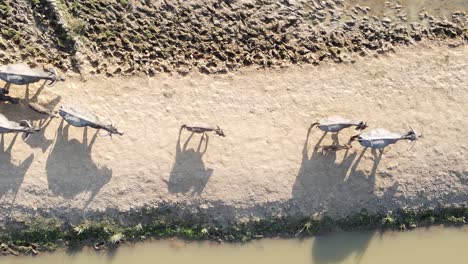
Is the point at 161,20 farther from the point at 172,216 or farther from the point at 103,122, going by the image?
the point at 172,216

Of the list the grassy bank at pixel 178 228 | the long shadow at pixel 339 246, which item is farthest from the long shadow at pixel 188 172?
the long shadow at pixel 339 246

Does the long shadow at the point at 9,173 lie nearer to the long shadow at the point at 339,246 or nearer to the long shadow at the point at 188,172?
the long shadow at the point at 188,172

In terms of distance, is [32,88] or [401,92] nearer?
[32,88]

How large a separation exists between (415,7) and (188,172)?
9734mm

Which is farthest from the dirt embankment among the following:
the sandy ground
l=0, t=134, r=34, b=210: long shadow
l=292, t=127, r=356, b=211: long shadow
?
l=292, t=127, r=356, b=211: long shadow

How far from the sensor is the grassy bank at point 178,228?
17.3 meters

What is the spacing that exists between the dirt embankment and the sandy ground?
562mm

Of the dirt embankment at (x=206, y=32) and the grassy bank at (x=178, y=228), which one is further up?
the dirt embankment at (x=206, y=32)

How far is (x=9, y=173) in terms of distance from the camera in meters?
17.1

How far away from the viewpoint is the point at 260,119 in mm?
18141

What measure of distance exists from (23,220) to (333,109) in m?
10.3

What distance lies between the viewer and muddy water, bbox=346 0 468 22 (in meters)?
19.5

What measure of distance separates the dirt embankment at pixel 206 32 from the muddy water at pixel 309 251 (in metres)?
5.75

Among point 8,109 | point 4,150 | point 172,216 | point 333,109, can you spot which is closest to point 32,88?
point 8,109
